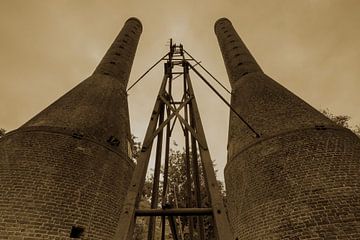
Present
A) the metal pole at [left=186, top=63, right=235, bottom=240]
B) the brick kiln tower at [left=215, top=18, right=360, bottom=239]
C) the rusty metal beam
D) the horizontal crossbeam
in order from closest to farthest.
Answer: the metal pole at [left=186, top=63, right=235, bottom=240]
the rusty metal beam
the horizontal crossbeam
the brick kiln tower at [left=215, top=18, right=360, bottom=239]

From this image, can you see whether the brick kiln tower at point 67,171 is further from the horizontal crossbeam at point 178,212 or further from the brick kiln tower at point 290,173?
the horizontal crossbeam at point 178,212

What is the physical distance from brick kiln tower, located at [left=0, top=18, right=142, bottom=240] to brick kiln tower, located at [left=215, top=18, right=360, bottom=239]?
3.79m

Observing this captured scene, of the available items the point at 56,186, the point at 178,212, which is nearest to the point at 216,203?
the point at 178,212

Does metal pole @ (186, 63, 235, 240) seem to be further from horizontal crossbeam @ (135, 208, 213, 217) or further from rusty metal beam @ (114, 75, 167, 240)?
rusty metal beam @ (114, 75, 167, 240)

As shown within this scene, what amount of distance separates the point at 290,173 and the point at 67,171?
6.01 meters

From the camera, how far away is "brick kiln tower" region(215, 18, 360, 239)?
595 centimetres

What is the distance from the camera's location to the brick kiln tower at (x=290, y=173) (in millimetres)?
5949

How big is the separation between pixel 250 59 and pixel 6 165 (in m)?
11.3

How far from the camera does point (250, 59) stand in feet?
42.8

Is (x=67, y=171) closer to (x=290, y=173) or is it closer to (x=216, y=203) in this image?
(x=216, y=203)

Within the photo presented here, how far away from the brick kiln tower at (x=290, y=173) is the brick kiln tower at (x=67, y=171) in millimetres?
3794

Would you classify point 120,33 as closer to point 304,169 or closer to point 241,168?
point 241,168

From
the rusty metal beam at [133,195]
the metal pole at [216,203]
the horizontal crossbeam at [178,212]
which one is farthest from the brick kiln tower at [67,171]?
the metal pole at [216,203]

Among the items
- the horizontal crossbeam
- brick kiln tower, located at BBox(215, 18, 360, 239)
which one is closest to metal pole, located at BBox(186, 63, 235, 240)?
the horizontal crossbeam
